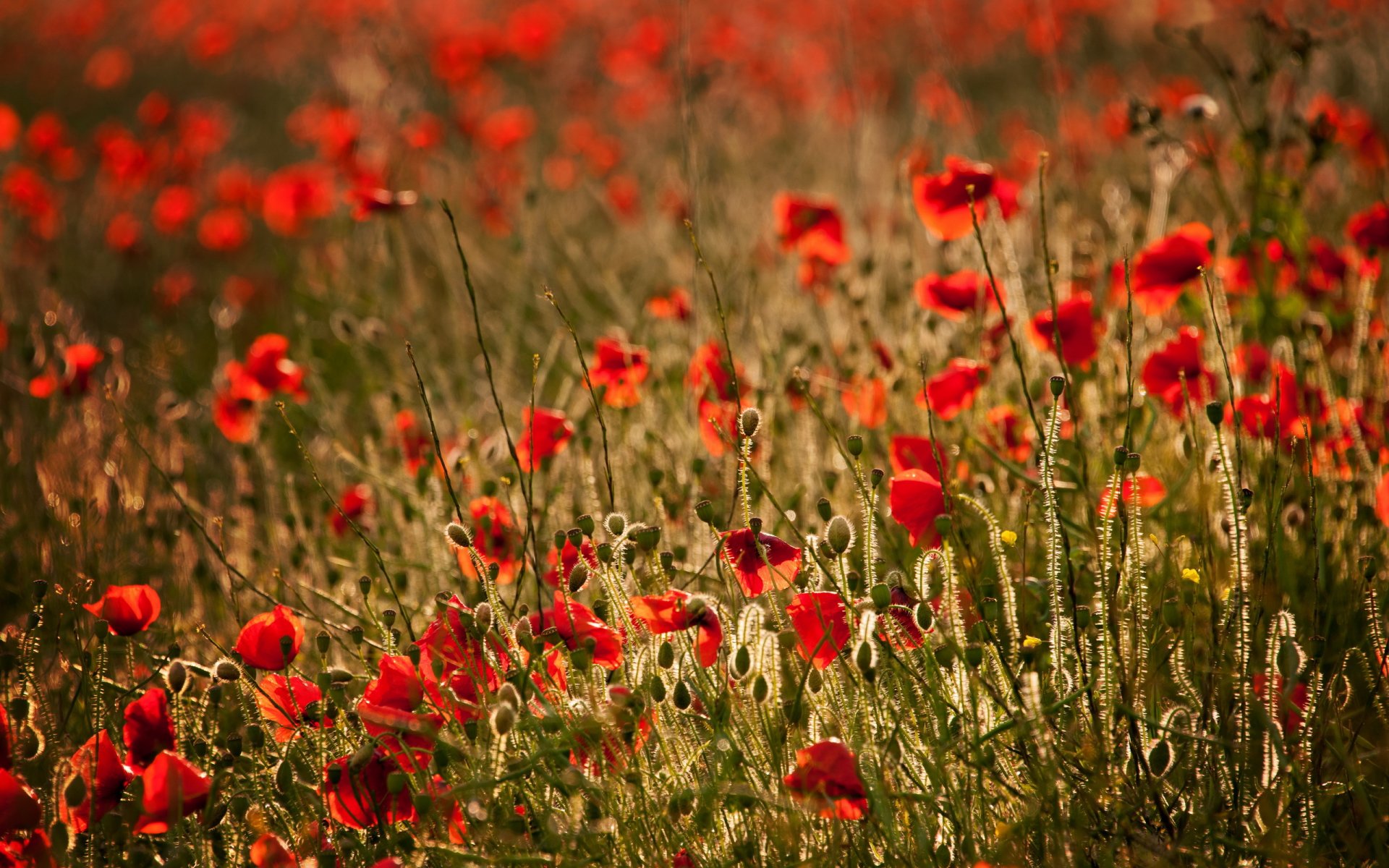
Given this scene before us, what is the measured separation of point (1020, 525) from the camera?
6.07 ft

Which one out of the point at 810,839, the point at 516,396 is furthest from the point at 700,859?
the point at 516,396

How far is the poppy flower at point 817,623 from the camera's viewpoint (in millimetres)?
1392

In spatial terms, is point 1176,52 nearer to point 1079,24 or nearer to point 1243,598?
point 1079,24

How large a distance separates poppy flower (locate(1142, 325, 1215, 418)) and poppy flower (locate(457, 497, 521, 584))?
1.09m

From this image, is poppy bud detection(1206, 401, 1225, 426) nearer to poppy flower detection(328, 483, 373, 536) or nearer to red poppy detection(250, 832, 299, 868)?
red poppy detection(250, 832, 299, 868)

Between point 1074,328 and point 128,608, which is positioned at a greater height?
point 1074,328

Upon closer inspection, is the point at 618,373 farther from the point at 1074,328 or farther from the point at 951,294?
the point at 1074,328

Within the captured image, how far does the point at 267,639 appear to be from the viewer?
1.50m

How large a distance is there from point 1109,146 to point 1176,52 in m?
2.73

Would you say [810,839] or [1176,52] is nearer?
[810,839]

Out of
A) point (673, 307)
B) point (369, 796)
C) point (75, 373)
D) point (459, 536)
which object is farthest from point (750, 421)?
point (75, 373)

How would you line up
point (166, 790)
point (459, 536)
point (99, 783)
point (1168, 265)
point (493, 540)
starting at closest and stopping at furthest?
point (166, 790)
point (99, 783)
point (459, 536)
point (493, 540)
point (1168, 265)

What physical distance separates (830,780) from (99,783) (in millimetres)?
899

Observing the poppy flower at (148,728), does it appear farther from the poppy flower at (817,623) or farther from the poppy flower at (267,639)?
the poppy flower at (817,623)
